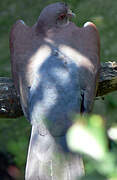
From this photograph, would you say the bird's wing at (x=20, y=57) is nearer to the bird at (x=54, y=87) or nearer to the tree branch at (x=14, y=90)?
the bird at (x=54, y=87)

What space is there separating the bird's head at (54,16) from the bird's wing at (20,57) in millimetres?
143

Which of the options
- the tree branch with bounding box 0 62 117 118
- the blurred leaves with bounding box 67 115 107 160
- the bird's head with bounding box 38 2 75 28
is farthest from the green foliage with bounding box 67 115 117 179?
the bird's head with bounding box 38 2 75 28

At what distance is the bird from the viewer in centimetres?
222

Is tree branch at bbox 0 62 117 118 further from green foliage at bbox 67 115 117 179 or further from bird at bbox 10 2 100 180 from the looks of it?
green foliage at bbox 67 115 117 179

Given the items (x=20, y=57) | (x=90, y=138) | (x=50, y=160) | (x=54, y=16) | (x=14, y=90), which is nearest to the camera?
(x=90, y=138)

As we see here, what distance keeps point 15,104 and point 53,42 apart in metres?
0.48

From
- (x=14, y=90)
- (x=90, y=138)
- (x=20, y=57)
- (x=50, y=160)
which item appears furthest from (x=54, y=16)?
(x=90, y=138)

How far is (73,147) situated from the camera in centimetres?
71

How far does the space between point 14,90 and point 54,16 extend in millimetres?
608

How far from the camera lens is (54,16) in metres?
2.81

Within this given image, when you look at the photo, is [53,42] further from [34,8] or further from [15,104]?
[34,8]

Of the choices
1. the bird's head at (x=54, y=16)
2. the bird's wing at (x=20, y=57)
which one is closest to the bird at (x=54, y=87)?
the bird's wing at (x=20, y=57)

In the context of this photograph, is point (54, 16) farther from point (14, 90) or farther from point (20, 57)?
point (14, 90)

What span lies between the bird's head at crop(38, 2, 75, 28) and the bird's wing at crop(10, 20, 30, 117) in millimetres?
143
